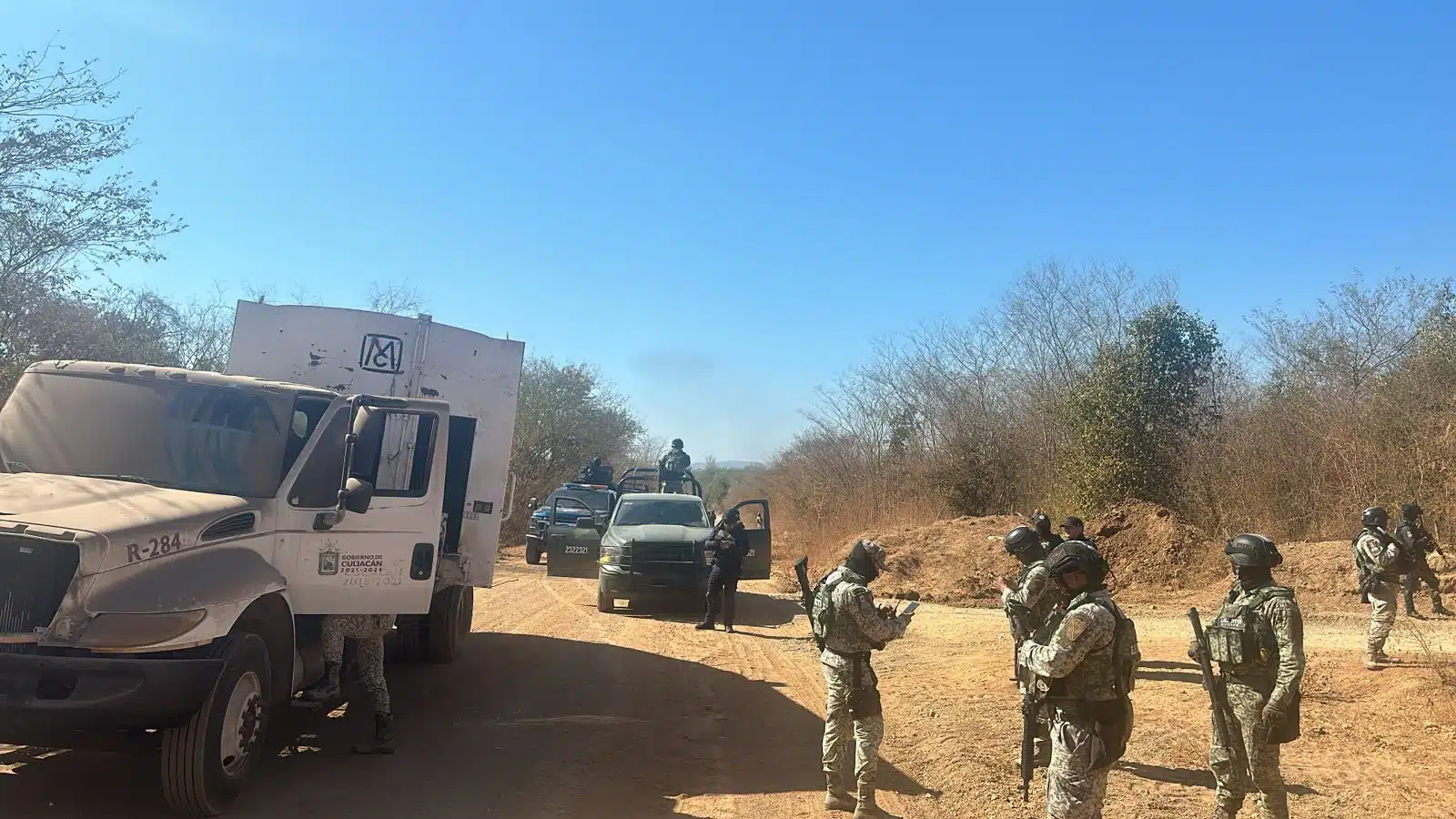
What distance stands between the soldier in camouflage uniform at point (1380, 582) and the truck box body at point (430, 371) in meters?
8.62

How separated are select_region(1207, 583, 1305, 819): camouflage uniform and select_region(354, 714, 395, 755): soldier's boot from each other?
5.21 metres

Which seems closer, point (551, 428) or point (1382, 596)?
point (1382, 596)

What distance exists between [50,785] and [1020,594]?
20.3 feet

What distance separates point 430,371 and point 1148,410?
54.0 ft

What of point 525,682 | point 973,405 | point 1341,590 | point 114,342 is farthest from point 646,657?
point 973,405

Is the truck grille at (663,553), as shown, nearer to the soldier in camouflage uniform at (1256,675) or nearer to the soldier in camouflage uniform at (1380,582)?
the soldier in camouflage uniform at (1380,582)

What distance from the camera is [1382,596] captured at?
365 inches

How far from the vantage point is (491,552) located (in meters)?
8.38

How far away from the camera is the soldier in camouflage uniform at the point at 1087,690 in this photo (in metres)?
4.24

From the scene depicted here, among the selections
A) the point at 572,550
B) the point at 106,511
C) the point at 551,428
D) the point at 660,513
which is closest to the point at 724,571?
the point at 660,513

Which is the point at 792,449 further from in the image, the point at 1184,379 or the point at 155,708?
the point at 155,708

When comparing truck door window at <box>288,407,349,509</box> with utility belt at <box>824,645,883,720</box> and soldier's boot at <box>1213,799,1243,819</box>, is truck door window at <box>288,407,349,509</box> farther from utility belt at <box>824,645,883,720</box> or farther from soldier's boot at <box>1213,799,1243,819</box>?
soldier's boot at <box>1213,799,1243,819</box>

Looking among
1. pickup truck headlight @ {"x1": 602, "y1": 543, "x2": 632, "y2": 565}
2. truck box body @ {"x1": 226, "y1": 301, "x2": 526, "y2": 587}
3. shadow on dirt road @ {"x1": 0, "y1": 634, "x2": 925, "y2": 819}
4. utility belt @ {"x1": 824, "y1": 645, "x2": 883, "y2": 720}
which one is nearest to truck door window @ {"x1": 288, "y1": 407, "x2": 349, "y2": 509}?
truck box body @ {"x1": 226, "y1": 301, "x2": 526, "y2": 587}

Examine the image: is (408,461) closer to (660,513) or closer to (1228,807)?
(1228,807)
